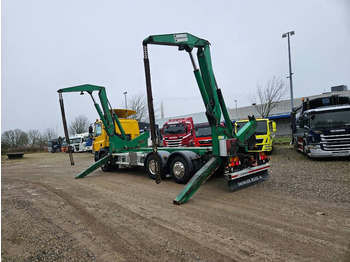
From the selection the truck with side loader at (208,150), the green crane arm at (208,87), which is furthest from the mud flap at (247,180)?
the green crane arm at (208,87)

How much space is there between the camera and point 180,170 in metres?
6.91

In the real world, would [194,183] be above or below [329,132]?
below

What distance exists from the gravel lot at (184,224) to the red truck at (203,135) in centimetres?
710

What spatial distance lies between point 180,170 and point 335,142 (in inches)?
270

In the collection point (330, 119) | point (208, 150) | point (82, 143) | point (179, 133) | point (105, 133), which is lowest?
point (82, 143)

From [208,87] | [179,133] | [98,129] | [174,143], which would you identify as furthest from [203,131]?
[208,87]

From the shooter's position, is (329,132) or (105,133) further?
(105,133)

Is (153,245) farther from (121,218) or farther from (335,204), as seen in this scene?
(335,204)

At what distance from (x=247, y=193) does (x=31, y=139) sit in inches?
2542

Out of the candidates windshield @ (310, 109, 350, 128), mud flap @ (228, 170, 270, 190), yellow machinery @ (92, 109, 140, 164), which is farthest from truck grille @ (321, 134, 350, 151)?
yellow machinery @ (92, 109, 140, 164)

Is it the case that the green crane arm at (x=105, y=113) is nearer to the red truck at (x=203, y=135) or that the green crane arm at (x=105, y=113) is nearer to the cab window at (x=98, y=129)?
the cab window at (x=98, y=129)

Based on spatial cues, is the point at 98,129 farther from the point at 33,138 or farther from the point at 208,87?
the point at 33,138

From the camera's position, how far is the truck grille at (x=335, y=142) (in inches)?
361

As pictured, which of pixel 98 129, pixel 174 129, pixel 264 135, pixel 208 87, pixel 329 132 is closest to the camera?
pixel 208 87
